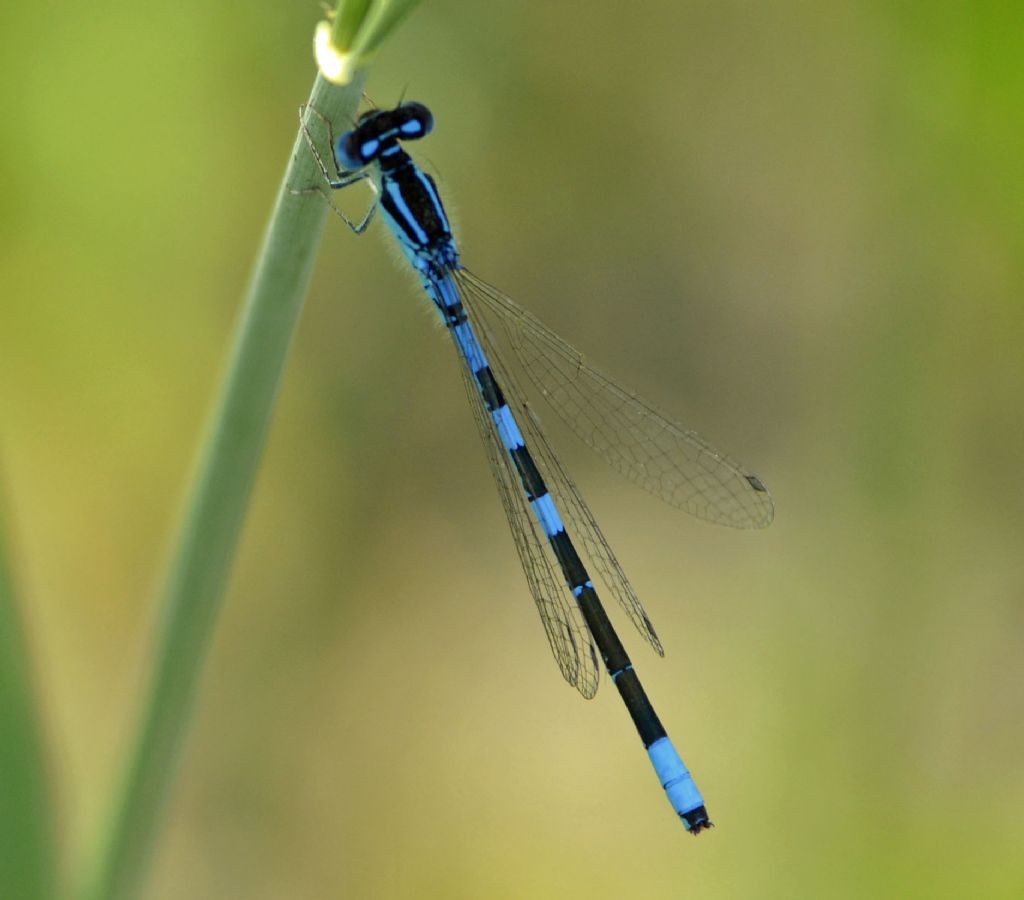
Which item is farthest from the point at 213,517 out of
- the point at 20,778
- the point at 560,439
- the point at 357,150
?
the point at 560,439

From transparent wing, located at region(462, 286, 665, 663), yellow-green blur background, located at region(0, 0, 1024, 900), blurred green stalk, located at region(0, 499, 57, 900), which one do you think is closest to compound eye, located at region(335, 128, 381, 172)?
transparent wing, located at region(462, 286, 665, 663)

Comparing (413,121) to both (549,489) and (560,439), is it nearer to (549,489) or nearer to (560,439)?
(549,489)

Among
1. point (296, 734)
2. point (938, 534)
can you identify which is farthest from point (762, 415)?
point (296, 734)

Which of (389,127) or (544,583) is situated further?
(544,583)

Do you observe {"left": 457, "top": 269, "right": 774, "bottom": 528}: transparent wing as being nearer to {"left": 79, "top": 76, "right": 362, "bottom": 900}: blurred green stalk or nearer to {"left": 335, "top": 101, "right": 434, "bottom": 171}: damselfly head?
{"left": 335, "top": 101, "right": 434, "bottom": 171}: damselfly head

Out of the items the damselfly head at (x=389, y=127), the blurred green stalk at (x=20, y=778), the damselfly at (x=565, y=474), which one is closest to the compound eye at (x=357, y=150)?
the damselfly head at (x=389, y=127)
